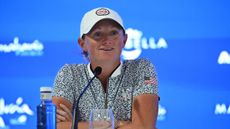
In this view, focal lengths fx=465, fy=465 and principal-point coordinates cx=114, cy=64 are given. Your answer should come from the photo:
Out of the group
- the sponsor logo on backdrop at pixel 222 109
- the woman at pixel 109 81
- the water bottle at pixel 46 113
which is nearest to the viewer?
the water bottle at pixel 46 113

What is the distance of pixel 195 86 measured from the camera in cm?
308

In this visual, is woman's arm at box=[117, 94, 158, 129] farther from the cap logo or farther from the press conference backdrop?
the press conference backdrop

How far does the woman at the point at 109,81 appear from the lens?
7.37ft

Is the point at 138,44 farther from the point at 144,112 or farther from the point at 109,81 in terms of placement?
the point at 144,112

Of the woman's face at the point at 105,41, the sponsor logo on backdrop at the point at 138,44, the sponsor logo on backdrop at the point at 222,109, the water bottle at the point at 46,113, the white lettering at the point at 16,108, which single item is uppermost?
the sponsor logo on backdrop at the point at 138,44

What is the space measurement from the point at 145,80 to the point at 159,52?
2.56 feet

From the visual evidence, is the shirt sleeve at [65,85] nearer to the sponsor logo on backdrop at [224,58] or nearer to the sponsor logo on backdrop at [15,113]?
the sponsor logo on backdrop at [15,113]

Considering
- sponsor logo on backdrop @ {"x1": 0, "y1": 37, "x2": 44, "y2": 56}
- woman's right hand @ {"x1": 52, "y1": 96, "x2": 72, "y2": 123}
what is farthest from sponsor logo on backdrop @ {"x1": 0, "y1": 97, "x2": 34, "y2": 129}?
woman's right hand @ {"x1": 52, "y1": 96, "x2": 72, "y2": 123}

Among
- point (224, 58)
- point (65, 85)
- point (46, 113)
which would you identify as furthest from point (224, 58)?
point (46, 113)

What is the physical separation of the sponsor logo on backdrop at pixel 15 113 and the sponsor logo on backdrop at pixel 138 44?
75cm

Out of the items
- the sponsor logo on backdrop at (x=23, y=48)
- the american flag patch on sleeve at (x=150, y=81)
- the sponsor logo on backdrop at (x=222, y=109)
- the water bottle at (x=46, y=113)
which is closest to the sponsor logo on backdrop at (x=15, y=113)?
the sponsor logo on backdrop at (x=23, y=48)

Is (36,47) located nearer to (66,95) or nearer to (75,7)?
(75,7)

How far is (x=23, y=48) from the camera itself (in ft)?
10.3

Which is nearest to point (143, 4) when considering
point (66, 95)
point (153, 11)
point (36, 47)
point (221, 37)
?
point (153, 11)
